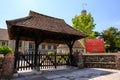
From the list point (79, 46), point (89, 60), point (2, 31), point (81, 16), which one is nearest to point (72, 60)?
point (89, 60)

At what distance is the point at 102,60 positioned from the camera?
12.5 meters

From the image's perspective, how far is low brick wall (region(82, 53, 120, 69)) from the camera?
11641 mm

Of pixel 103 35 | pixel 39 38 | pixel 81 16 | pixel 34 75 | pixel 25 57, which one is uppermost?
pixel 81 16

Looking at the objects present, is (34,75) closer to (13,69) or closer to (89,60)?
(13,69)

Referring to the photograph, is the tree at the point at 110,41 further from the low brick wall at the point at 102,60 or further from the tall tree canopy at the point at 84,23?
the low brick wall at the point at 102,60

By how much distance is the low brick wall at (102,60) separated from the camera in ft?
38.2

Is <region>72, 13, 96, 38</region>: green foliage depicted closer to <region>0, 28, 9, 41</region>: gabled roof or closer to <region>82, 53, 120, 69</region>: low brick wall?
<region>82, 53, 120, 69</region>: low brick wall

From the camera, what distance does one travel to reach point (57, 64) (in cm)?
1167

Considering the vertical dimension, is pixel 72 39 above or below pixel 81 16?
below

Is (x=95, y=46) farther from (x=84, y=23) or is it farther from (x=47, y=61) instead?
(x=84, y=23)

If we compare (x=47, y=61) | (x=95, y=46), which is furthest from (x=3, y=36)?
(x=47, y=61)

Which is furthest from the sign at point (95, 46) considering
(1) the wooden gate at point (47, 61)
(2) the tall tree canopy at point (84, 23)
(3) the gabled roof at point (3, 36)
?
(3) the gabled roof at point (3, 36)

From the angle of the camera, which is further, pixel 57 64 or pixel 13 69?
pixel 57 64

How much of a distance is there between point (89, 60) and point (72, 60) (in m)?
1.73
